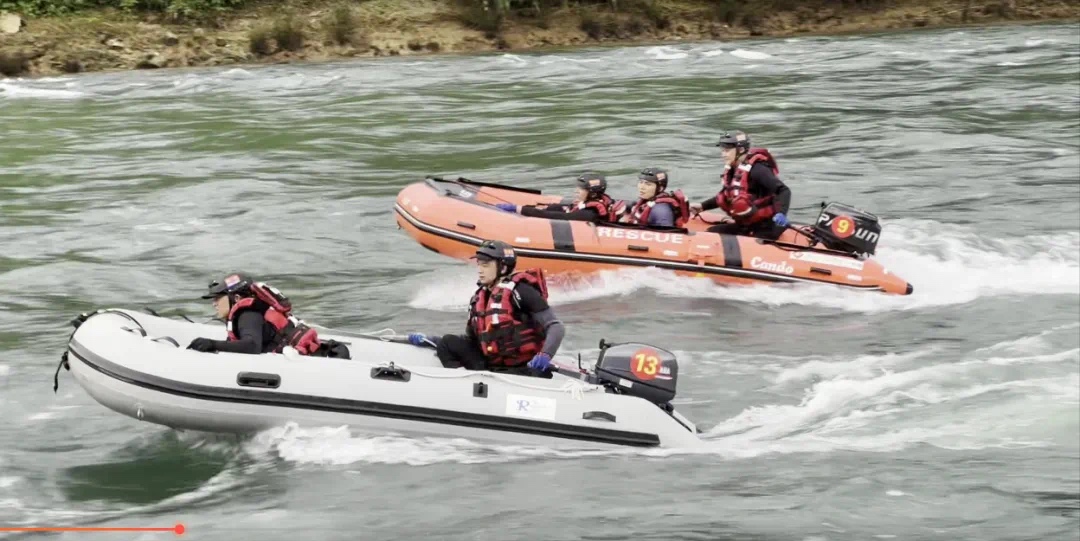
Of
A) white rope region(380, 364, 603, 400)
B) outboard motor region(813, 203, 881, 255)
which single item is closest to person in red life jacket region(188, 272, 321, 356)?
white rope region(380, 364, 603, 400)

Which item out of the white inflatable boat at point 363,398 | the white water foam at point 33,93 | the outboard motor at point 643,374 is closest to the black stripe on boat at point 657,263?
the outboard motor at point 643,374

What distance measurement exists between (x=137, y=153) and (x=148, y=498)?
1164 centimetres

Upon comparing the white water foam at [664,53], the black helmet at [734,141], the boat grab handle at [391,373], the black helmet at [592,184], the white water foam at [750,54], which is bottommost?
the white water foam at [664,53]

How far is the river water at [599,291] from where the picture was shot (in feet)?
25.6

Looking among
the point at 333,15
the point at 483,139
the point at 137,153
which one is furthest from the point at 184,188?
the point at 333,15

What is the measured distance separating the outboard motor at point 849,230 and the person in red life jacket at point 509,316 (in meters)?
4.44

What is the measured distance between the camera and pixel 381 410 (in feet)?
26.9

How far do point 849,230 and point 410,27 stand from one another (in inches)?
751

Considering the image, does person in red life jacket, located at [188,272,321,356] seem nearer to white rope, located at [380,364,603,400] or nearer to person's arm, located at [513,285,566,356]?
white rope, located at [380,364,603,400]

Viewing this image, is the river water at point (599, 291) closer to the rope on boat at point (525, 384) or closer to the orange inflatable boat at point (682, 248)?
the orange inflatable boat at point (682, 248)

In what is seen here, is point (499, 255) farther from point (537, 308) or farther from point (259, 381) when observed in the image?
point (259, 381)

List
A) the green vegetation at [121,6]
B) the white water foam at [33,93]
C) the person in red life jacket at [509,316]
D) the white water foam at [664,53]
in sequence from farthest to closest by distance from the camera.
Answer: the green vegetation at [121,6], the white water foam at [664,53], the white water foam at [33,93], the person in red life jacket at [509,316]

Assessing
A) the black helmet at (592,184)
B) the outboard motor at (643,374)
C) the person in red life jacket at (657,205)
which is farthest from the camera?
the black helmet at (592,184)

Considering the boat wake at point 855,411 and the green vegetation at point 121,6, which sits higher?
the green vegetation at point 121,6
